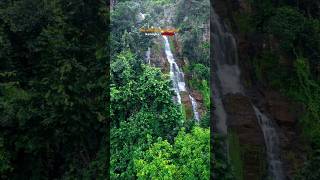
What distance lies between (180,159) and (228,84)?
1708mm

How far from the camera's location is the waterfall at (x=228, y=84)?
8461 millimetres

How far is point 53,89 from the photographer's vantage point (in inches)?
325

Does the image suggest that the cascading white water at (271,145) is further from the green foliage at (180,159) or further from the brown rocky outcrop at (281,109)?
the green foliage at (180,159)

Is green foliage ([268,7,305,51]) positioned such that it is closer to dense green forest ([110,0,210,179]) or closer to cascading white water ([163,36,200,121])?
dense green forest ([110,0,210,179])

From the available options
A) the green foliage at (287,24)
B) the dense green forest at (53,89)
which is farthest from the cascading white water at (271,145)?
the dense green forest at (53,89)

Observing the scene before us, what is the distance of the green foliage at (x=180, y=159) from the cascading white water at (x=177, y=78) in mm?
338

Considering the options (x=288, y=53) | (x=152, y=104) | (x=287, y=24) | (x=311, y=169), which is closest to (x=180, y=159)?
(x=152, y=104)

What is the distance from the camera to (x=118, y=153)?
27.1 ft

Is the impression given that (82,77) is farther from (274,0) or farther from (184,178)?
(274,0)

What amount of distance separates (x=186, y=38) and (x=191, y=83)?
70cm

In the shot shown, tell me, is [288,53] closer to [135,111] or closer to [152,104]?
[152,104]

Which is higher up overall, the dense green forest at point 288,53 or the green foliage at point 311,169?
the dense green forest at point 288,53

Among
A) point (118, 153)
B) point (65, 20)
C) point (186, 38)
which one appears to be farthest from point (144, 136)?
point (65, 20)

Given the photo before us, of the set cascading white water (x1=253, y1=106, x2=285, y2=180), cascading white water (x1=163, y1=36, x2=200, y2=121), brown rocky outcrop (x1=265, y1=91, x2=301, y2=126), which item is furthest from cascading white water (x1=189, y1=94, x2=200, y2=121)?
brown rocky outcrop (x1=265, y1=91, x2=301, y2=126)
